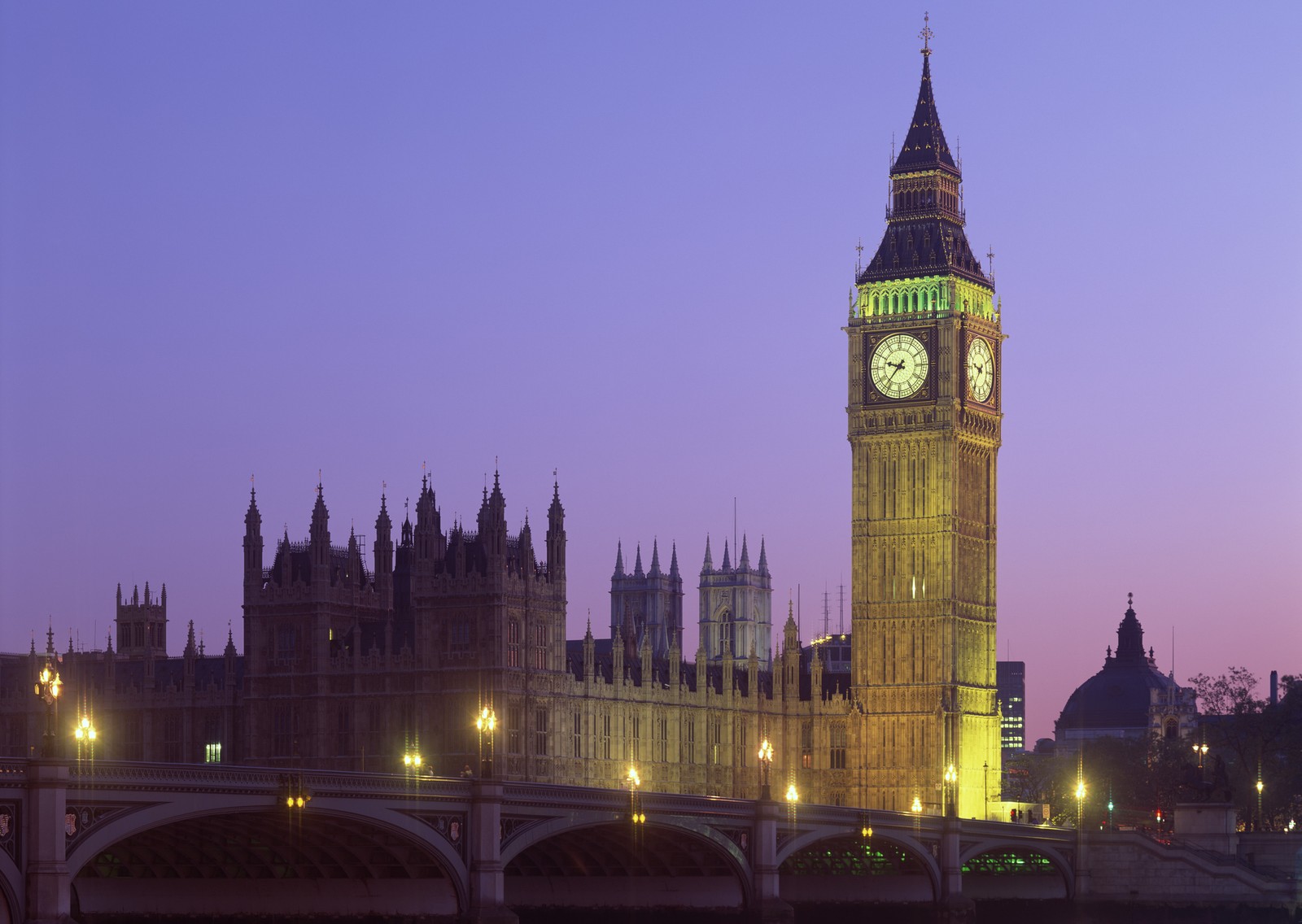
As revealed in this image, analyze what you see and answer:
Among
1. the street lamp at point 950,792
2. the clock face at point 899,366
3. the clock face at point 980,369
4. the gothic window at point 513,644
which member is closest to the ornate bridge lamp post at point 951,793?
the street lamp at point 950,792

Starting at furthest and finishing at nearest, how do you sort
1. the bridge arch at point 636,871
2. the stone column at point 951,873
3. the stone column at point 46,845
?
the stone column at point 951,873
the bridge arch at point 636,871
the stone column at point 46,845

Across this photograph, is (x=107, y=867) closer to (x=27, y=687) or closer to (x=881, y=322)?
(x=27, y=687)

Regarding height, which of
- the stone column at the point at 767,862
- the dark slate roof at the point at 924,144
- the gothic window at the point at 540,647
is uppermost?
the dark slate roof at the point at 924,144

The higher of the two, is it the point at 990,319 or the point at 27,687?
the point at 990,319

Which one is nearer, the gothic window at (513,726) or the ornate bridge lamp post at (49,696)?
the ornate bridge lamp post at (49,696)

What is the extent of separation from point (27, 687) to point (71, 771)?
73.7 metres

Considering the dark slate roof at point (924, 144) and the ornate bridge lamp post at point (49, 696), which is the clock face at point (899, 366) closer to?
the dark slate roof at point (924, 144)

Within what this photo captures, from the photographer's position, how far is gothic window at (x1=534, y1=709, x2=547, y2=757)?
126m

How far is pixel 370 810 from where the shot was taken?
3204 inches

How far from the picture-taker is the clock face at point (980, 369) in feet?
504

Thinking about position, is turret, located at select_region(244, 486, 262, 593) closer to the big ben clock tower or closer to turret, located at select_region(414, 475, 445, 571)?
turret, located at select_region(414, 475, 445, 571)

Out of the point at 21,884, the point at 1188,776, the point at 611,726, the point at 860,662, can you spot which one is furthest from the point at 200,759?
the point at 21,884

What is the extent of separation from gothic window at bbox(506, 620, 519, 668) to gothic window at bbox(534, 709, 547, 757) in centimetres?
291

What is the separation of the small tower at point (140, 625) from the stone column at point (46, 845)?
92.4 metres
